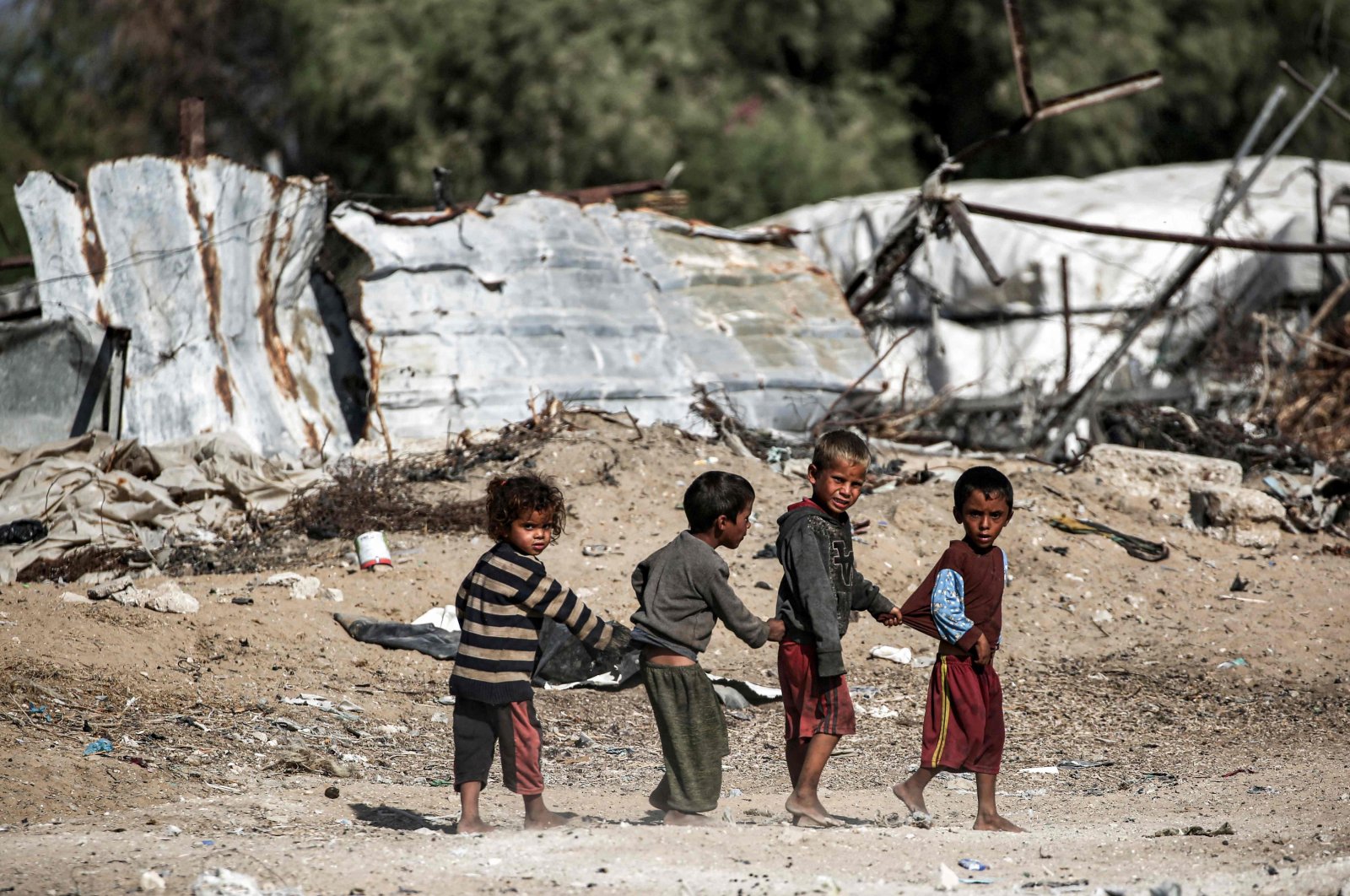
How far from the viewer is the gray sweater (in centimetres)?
355

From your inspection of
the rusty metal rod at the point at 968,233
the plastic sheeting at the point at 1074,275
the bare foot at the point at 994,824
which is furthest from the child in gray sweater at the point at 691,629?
the plastic sheeting at the point at 1074,275

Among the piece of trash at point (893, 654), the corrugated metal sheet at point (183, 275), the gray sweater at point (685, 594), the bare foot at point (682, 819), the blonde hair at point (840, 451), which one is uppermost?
the corrugated metal sheet at point (183, 275)

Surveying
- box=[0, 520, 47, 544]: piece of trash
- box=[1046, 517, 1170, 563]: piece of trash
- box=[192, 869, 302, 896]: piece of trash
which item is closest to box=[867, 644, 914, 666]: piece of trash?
box=[1046, 517, 1170, 563]: piece of trash

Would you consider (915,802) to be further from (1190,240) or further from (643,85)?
(643,85)

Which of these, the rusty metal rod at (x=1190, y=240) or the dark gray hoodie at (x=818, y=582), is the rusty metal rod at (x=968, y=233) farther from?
the dark gray hoodie at (x=818, y=582)

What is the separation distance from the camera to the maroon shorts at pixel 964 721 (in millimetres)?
3709

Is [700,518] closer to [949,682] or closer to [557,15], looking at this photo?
[949,682]

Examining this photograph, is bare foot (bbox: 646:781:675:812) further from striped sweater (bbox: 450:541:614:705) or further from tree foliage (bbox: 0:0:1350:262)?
tree foliage (bbox: 0:0:1350:262)

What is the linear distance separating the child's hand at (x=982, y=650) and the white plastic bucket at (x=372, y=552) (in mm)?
3692

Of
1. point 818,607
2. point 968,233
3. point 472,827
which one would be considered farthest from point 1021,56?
point 472,827

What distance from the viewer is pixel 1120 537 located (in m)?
7.58

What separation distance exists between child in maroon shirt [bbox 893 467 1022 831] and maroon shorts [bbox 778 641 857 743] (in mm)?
265

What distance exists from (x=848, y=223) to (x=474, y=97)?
8105 millimetres

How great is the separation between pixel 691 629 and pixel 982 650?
2.61ft
